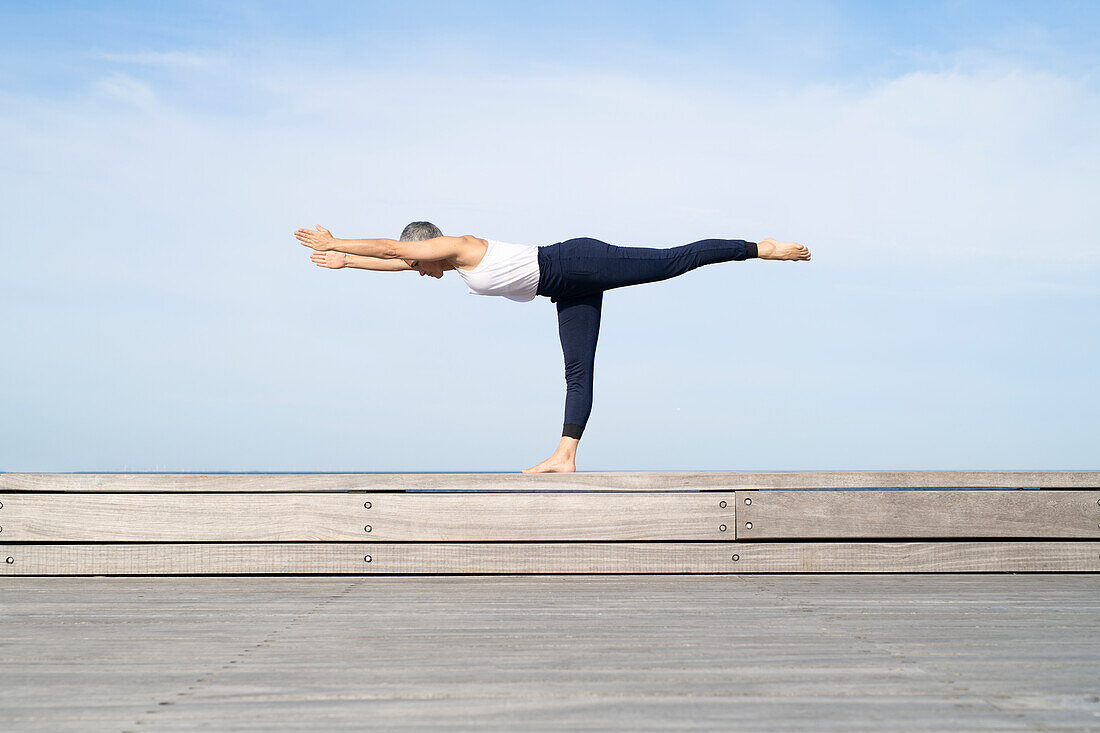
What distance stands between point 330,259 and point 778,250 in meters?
2.54

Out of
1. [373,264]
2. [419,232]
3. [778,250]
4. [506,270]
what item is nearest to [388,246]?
[419,232]

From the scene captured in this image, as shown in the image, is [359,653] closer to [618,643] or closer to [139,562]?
[618,643]

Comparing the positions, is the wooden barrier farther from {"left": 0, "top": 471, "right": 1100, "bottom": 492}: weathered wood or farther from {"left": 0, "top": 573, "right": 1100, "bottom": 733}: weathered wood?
{"left": 0, "top": 573, "right": 1100, "bottom": 733}: weathered wood

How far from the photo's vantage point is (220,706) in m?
2.06

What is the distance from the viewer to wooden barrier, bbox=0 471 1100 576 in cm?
457

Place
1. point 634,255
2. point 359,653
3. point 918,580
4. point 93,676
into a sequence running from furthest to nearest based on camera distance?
point 634,255, point 918,580, point 359,653, point 93,676

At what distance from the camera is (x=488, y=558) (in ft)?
15.0

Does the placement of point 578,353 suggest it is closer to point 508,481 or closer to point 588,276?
point 588,276

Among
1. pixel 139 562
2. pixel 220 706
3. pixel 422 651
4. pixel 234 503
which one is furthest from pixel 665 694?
pixel 139 562

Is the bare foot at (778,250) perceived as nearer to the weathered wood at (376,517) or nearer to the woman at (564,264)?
the woman at (564,264)

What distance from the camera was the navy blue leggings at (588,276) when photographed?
5.02 m

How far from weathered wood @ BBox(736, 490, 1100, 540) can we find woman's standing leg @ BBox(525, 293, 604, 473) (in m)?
1.05

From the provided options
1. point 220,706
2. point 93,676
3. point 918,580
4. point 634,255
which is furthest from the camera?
point 634,255

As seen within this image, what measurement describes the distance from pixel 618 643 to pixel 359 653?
780 mm
